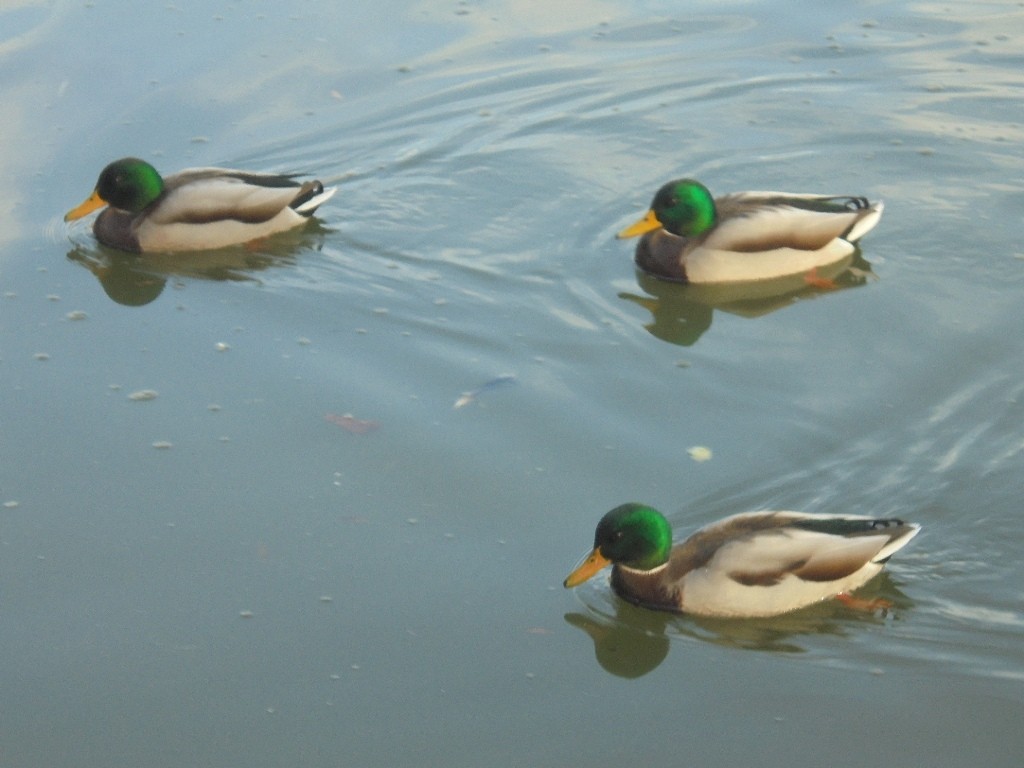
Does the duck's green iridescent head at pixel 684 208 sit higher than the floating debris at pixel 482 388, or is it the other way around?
the duck's green iridescent head at pixel 684 208

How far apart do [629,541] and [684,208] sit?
333cm

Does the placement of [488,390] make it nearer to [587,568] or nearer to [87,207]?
[587,568]

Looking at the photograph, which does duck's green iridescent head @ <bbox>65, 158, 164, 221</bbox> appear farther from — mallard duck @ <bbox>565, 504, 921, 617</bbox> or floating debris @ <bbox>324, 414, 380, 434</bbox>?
mallard duck @ <bbox>565, 504, 921, 617</bbox>

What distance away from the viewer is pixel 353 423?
284 inches

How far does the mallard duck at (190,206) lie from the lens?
30.2 feet

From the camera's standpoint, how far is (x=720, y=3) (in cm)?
1224

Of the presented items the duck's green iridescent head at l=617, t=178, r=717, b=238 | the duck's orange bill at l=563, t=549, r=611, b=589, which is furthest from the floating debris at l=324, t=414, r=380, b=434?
the duck's green iridescent head at l=617, t=178, r=717, b=238

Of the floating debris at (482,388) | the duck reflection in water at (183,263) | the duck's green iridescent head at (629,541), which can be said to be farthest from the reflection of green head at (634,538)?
the duck reflection in water at (183,263)

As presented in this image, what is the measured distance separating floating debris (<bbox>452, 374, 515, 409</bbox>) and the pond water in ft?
0.11

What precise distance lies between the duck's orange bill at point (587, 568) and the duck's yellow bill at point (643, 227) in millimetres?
3286

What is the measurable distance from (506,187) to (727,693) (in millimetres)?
4739

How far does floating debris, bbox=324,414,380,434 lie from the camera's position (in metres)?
7.17

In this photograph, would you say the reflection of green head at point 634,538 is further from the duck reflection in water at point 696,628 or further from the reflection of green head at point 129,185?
the reflection of green head at point 129,185

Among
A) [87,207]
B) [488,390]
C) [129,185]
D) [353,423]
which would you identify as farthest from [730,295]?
[87,207]
